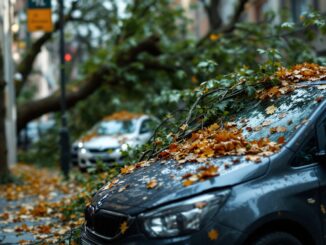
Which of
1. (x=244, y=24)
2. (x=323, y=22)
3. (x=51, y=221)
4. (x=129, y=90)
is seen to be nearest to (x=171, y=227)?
(x=51, y=221)

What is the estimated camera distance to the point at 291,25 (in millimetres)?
9727

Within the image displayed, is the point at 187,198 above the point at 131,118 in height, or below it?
above

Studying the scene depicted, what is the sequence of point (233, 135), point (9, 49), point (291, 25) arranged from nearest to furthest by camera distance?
point (233, 135)
point (291, 25)
point (9, 49)

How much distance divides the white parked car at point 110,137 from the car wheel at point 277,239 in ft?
32.3

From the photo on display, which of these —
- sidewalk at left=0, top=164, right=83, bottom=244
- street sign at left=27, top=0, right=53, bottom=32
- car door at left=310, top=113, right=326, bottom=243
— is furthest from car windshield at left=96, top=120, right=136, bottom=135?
car door at left=310, top=113, right=326, bottom=243

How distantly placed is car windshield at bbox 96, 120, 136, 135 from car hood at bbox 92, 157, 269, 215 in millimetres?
10595

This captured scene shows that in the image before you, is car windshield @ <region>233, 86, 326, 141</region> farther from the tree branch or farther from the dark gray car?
the tree branch

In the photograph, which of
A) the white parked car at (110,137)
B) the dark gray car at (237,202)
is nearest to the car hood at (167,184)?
the dark gray car at (237,202)

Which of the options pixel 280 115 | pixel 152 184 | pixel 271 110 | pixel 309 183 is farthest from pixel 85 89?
pixel 309 183

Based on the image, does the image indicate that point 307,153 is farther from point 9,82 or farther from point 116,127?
point 9,82

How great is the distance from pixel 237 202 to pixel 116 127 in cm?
1198

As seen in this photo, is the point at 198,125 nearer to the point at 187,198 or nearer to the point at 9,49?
the point at 187,198

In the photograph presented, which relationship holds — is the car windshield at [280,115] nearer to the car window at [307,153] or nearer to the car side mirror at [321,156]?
the car window at [307,153]

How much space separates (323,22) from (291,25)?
85 centimetres
